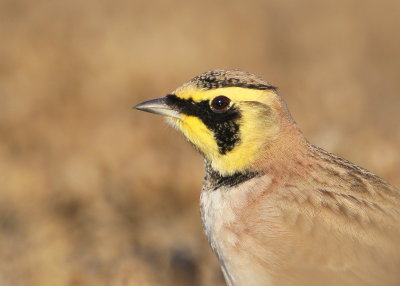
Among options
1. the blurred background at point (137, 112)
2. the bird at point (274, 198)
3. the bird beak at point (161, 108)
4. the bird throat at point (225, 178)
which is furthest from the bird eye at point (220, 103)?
the blurred background at point (137, 112)

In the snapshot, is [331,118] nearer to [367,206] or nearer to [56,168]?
[56,168]

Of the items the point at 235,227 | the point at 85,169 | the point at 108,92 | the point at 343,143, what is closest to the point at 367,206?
the point at 235,227

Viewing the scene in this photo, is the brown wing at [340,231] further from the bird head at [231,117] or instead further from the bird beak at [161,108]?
the bird beak at [161,108]

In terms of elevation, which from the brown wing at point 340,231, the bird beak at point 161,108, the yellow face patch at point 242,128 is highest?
the bird beak at point 161,108

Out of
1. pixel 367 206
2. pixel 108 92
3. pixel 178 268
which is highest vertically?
pixel 108 92

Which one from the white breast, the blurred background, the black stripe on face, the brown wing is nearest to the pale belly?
the white breast

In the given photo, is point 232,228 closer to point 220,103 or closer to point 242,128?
point 242,128

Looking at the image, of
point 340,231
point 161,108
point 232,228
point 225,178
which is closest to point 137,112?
point 161,108
